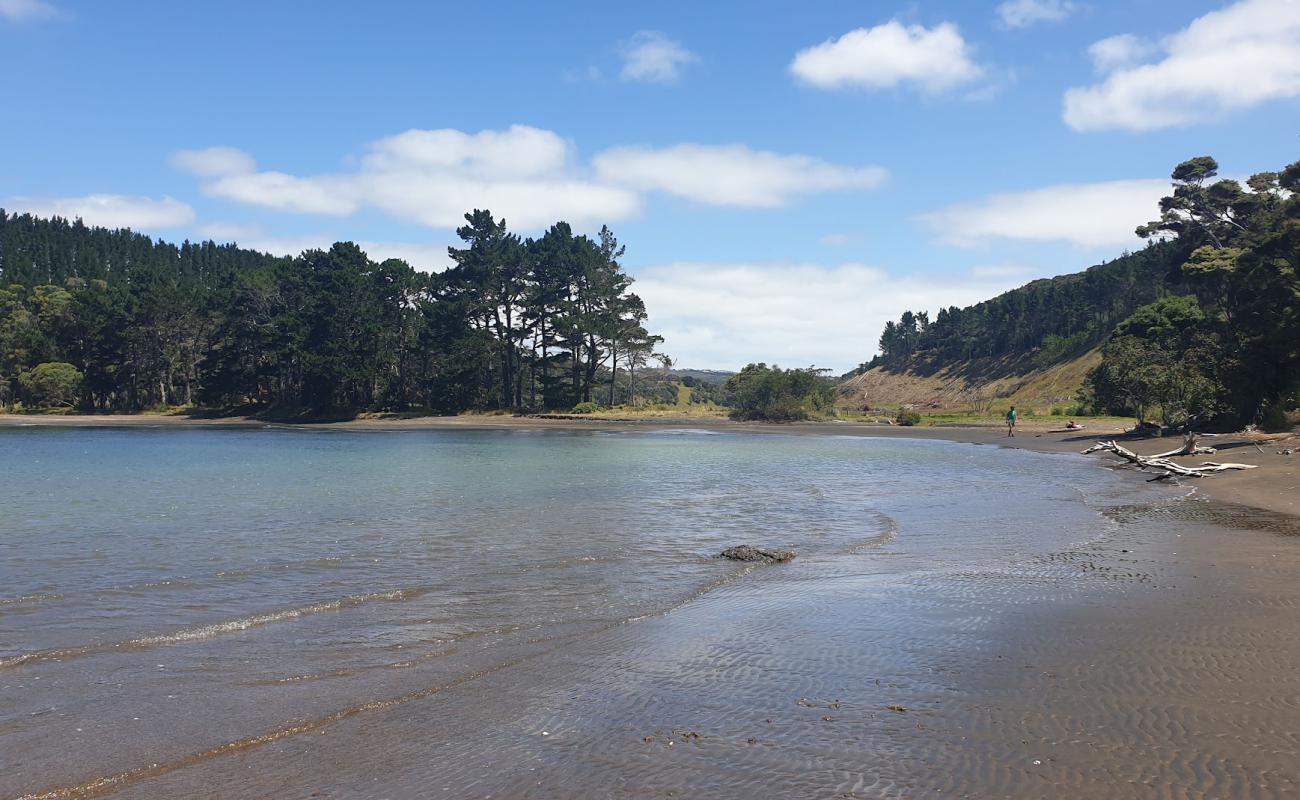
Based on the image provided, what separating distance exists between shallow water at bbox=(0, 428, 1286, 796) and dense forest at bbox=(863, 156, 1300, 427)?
22954 mm

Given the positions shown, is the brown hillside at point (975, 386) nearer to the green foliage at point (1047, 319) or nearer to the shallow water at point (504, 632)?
the green foliage at point (1047, 319)

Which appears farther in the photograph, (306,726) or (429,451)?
(429,451)

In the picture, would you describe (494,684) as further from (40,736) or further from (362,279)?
(362,279)

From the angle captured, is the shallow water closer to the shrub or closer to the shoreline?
the shoreline

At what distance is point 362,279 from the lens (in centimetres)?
9719

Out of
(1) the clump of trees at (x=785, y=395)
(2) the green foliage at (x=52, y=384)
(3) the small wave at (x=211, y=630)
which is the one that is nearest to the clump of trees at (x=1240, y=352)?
(1) the clump of trees at (x=785, y=395)

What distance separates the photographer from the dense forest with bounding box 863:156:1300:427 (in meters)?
42.9

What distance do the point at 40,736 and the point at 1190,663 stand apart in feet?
Answer: 37.0

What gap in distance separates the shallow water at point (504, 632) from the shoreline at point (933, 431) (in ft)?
9.54

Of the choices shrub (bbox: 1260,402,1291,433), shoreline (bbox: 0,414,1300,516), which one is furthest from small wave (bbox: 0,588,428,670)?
shrub (bbox: 1260,402,1291,433)

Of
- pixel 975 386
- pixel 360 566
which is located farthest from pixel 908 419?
pixel 360 566

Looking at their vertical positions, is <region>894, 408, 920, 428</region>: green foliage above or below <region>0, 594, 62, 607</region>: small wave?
above

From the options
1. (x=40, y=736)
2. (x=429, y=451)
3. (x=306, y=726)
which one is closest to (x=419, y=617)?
(x=306, y=726)

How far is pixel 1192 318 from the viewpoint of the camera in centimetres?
7019
